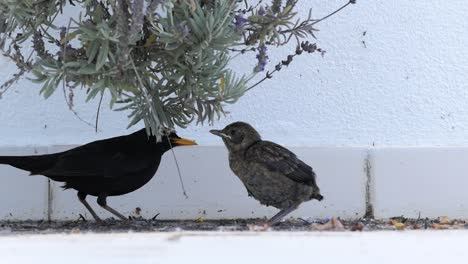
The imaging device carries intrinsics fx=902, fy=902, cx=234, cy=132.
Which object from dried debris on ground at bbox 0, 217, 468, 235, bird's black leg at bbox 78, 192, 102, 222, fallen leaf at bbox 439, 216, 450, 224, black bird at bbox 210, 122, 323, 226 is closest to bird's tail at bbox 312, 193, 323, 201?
black bird at bbox 210, 122, 323, 226

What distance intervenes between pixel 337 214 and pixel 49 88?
2096mm

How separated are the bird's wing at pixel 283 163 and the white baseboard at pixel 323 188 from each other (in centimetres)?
53

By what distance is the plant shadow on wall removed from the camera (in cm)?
359

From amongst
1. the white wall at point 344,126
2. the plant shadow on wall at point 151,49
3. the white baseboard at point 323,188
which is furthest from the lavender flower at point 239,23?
the white baseboard at point 323,188

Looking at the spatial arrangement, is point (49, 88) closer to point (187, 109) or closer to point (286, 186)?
point (187, 109)

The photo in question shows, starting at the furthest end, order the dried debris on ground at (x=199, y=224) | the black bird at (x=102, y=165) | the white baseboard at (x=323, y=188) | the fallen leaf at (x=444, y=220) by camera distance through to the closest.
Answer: the white baseboard at (x=323, y=188)
the fallen leaf at (x=444, y=220)
the black bird at (x=102, y=165)
the dried debris on ground at (x=199, y=224)

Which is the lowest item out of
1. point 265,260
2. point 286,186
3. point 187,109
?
point 265,260

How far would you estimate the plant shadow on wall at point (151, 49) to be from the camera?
359cm

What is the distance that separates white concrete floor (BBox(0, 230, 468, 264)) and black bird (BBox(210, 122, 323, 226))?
182 cm

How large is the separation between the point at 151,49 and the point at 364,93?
1.71m

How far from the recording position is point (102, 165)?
4.84 m

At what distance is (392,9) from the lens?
17.5 ft

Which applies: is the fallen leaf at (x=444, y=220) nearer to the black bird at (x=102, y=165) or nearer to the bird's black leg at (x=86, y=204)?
the black bird at (x=102, y=165)

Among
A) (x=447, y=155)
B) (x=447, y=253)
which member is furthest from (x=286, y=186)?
(x=447, y=253)
